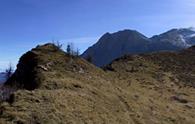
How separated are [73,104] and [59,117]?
278 cm

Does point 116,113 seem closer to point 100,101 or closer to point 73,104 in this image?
point 100,101

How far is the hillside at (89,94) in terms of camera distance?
25.0 meters

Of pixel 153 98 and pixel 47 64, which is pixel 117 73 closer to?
pixel 153 98

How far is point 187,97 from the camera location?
4350 centimetres

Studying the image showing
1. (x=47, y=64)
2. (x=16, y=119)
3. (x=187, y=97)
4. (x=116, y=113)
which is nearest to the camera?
(x=16, y=119)

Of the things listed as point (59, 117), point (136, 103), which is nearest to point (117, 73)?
point (136, 103)

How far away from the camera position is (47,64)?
35.1 meters

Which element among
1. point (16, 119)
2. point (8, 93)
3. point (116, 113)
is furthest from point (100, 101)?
point (16, 119)

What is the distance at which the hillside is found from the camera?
2505 centimetres

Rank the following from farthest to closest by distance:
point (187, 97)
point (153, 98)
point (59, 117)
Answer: point (187, 97) < point (153, 98) < point (59, 117)

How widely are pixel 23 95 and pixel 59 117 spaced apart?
3.09 metres

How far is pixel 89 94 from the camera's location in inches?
1204

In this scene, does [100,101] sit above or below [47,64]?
below

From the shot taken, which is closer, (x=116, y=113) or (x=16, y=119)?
(x=16, y=119)
